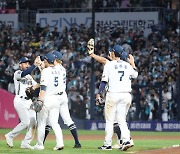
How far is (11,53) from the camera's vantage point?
2945 centimetres

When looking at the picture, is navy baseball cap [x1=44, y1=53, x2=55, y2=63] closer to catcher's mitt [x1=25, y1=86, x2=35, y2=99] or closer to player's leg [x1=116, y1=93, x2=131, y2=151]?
catcher's mitt [x1=25, y1=86, x2=35, y2=99]

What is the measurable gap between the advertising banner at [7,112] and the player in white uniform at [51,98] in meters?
10.3

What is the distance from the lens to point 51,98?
1540 centimetres

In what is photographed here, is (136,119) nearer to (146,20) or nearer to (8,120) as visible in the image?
(8,120)

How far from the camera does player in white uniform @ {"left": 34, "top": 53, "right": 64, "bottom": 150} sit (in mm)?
15258

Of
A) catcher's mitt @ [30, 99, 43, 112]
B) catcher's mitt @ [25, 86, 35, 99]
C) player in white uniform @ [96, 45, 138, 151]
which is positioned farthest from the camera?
catcher's mitt @ [25, 86, 35, 99]

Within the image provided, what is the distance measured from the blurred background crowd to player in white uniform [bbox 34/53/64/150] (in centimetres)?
1071

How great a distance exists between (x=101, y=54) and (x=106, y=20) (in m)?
3.56

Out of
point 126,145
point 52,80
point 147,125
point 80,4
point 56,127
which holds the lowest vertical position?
point 147,125

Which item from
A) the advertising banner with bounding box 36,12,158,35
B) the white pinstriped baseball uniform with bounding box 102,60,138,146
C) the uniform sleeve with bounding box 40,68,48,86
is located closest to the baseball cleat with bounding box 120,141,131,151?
the white pinstriped baseball uniform with bounding box 102,60,138,146

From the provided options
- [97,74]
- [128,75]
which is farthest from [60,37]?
[128,75]

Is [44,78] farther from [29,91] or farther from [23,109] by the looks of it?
[23,109]

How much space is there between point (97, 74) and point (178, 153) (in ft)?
43.3

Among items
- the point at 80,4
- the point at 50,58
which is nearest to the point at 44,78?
the point at 50,58
